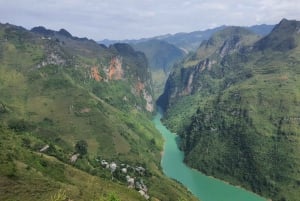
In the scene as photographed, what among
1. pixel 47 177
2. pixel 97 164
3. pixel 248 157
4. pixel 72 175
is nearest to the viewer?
pixel 47 177

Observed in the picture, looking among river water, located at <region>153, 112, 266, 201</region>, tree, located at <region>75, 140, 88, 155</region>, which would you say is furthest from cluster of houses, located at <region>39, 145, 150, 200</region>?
river water, located at <region>153, 112, 266, 201</region>

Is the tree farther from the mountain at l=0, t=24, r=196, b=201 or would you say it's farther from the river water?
the river water

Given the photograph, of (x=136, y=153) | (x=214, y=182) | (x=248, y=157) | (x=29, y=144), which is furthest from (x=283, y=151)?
(x=29, y=144)

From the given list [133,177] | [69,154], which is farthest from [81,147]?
[133,177]

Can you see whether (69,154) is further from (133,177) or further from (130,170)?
(130,170)

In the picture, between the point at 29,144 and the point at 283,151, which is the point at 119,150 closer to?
the point at 29,144

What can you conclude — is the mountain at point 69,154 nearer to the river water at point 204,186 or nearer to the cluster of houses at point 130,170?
the cluster of houses at point 130,170

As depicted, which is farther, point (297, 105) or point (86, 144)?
point (297, 105)

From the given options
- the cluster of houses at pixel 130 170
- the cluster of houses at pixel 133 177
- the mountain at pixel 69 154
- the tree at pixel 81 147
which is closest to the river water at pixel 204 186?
the mountain at pixel 69 154

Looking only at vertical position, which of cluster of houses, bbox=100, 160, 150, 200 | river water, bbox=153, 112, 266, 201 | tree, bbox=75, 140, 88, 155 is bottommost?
Answer: river water, bbox=153, 112, 266, 201
